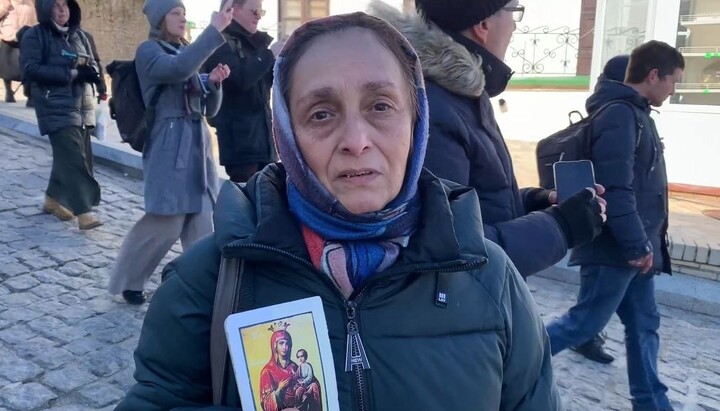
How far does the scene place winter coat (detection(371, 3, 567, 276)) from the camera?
209 centimetres

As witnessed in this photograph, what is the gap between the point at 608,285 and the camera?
3.64 meters

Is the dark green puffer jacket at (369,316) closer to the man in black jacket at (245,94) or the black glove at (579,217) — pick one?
the black glove at (579,217)

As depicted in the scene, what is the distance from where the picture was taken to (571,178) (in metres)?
2.49

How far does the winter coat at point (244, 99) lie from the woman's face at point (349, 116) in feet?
12.0

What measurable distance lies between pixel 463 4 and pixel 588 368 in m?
2.88

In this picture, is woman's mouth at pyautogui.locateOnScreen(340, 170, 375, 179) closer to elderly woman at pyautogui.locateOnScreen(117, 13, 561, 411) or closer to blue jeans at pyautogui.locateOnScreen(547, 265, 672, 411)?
elderly woman at pyautogui.locateOnScreen(117, 13, 561, 411)

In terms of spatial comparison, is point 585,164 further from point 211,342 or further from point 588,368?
point 588,368

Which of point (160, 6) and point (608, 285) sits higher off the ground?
point (160, 6)

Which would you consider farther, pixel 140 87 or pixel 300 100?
pixel 140 87

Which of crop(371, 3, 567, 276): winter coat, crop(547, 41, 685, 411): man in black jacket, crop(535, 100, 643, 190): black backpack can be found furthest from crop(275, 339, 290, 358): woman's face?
crop(547, 41, 685, 411): man in black jacket

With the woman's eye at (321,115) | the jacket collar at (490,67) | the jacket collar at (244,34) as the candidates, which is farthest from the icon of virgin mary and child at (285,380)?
the jacket collar at (244,34)

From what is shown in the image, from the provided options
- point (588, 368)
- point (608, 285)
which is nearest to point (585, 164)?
point (608, 285)

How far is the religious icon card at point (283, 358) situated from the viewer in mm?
1269

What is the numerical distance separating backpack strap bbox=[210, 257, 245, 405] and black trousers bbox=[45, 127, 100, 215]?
5390 mm
